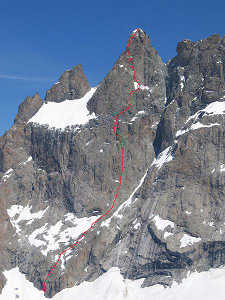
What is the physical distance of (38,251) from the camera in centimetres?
10938

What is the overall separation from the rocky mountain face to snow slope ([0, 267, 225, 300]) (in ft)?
5.21

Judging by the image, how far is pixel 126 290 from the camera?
99688 millimetres

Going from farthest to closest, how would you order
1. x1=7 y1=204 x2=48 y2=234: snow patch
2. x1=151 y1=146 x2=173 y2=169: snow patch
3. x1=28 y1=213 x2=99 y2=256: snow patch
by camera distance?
x1=7 y1=204 x2=48 y2=234: snow patch → x1=151 y1=146 x2=173 y2=169: snow patch → x1=28 y1=213 x2=99 y2=256: snow patch

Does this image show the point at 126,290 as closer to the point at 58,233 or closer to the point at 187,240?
the point at 187,240

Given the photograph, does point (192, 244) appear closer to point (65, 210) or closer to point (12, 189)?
point (65, 210)

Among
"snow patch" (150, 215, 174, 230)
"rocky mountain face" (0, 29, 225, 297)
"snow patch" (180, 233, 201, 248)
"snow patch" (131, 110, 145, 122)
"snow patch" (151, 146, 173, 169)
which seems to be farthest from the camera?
"snow patch" (131, 110, 145, 122)

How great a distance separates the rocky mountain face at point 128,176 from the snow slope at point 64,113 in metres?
0.98

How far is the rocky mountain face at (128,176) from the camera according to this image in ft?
339

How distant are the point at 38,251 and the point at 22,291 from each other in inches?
326

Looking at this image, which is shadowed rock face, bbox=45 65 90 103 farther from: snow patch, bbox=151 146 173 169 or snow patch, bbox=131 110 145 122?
snow patch, bbox=151 146 173 169

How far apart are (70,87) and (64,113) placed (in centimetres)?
762

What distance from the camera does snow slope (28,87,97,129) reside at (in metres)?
120

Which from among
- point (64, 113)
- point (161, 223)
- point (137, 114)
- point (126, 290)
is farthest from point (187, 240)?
point (64, 113)

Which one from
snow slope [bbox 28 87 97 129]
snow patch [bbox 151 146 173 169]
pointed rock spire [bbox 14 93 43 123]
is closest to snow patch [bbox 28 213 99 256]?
snow patch [bbox 151 146 173 169]
